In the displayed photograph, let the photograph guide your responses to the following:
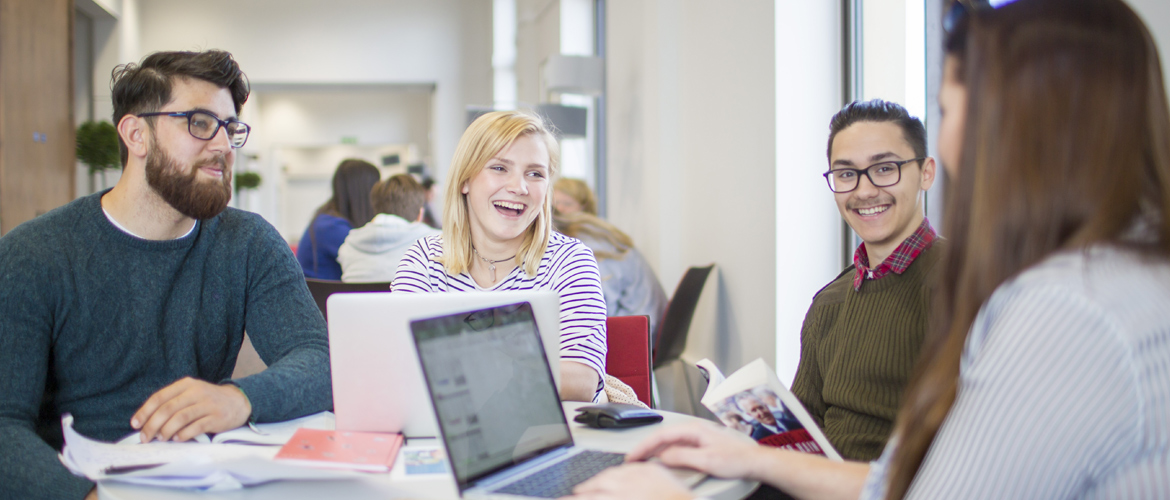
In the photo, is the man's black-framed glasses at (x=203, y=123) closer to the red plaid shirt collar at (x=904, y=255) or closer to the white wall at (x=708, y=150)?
the red plaid shirt collar at (x=904, y=255)


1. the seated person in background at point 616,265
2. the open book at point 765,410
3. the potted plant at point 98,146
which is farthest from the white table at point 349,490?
the potted plant at point 98,146

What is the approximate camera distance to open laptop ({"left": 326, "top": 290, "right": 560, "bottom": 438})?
1187 mm

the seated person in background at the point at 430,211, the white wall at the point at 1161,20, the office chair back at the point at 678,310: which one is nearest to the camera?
the white wall at the point at 1161,20

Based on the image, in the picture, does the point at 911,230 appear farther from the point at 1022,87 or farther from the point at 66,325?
the point at 66,325

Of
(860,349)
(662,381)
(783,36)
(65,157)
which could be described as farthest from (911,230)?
(65,157)

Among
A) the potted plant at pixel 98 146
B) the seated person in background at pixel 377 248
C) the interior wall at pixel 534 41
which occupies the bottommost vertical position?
the seated person in background at pixel 377 248

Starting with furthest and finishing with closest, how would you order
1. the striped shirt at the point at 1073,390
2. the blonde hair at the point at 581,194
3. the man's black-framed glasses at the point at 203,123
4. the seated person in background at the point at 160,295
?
the blonde hair at the point at 581,194
the man's black-framed glasses at the point at 203,123
the seated person in background at the point at 160,295
the striped shirt at the point at 1073,390

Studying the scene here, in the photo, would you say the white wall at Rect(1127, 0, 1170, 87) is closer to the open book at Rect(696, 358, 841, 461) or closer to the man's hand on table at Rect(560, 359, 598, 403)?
the open book at Rect(696, 358, 841, 461)

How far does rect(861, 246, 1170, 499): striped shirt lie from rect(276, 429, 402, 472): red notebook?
29.6 inches

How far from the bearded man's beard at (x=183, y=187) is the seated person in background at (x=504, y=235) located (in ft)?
1.57

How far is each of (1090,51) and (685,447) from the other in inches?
27.9

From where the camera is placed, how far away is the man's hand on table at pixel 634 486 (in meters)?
0.93

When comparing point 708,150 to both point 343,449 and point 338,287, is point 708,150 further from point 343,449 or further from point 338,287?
point 343,449

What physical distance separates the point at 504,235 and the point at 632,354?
50 centimetres
